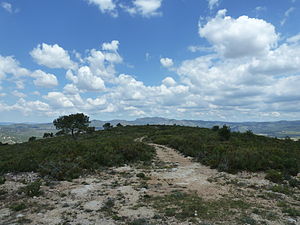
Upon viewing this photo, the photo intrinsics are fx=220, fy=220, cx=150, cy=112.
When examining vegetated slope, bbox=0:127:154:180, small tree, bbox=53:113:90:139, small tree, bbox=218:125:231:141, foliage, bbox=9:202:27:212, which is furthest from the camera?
small tree, bbox=53:113:90:139

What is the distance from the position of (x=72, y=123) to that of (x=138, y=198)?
117 ft

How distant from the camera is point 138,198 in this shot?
400 inches

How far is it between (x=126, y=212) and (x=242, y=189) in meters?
6.78

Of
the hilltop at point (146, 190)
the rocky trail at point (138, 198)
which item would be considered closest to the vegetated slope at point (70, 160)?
the hilltop at point (146, 190)

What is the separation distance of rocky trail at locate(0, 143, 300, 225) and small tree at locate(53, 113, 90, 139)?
28722 millimetres

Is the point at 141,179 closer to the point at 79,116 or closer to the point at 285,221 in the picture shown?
the point at 285,221

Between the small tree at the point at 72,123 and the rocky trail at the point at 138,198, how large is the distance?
1131 inches

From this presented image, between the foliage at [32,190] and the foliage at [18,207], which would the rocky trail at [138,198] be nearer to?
the foliage at [18,207]

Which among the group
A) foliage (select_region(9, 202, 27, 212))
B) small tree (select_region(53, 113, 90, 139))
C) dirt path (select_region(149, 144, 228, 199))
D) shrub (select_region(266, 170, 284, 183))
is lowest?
foliage (select_region(9, 202, 27, 212))

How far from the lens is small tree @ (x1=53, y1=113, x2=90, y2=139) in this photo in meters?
42.3

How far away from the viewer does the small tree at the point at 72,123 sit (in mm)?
42312

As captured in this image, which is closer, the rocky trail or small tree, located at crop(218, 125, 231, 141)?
the rocky trail

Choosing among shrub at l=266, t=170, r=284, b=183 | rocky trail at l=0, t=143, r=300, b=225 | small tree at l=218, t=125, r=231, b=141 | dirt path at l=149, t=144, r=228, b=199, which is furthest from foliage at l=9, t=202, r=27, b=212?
small tree at l=218, t=125, r=231, b=141

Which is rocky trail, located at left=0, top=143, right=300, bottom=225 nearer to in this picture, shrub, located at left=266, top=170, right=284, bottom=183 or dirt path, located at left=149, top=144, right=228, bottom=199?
dirt path, located at left=149, top=144, right=228, bottom=199
